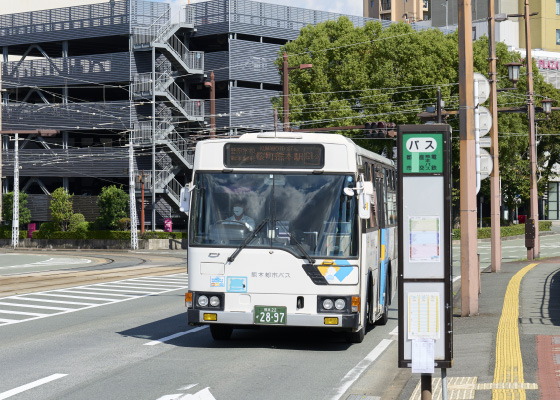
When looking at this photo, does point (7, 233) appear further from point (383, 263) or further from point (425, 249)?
point (425, 249)

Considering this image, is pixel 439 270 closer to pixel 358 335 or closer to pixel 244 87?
pixel 358 335

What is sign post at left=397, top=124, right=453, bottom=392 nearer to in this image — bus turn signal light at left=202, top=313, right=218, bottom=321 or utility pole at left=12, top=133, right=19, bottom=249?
bus turn signal light at left=202, top=313, right=218, bottom=321

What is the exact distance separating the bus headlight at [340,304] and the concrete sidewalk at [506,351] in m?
1.55

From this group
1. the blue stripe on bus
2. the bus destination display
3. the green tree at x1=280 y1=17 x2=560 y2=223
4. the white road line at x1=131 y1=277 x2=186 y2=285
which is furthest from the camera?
the green tree at x1=280 y1=17 x2=560 y2=223

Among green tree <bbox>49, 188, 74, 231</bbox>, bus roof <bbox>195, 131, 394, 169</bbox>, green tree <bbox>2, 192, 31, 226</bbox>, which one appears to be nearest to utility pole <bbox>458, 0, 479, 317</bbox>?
bus roof <bbox>195, 131, 394, 169</bbox>

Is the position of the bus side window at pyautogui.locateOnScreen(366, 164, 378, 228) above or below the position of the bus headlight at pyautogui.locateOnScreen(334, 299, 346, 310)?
above

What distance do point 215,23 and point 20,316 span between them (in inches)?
2220

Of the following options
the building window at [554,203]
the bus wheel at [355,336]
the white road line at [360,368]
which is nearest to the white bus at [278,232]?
the white road line at [360,368]

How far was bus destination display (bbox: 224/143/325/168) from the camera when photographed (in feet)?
49.0

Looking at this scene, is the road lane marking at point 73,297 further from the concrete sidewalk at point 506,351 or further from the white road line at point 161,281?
the concrete sidewalk at point 506,351

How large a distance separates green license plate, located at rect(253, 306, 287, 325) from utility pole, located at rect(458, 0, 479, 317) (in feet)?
15.2

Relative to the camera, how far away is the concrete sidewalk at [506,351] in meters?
10.6

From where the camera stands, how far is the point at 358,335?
1585cm

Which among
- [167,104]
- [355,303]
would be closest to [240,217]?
[355,303]
